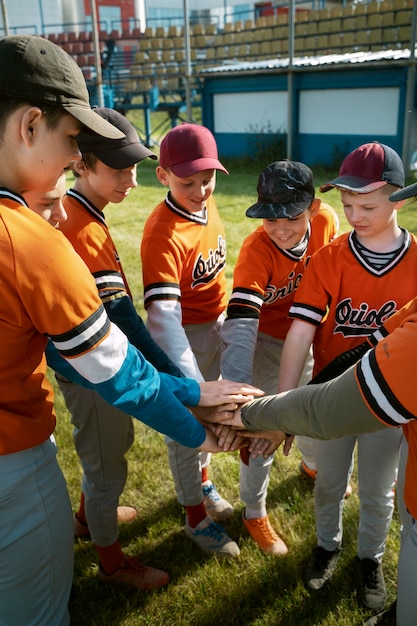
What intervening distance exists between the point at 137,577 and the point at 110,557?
0.51ft

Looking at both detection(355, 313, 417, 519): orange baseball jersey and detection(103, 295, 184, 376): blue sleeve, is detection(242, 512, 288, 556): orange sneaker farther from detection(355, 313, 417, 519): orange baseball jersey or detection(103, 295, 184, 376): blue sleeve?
detection(355, 313, 417, 519): orange baseball jersey

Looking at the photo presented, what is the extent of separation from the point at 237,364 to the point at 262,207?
73cm

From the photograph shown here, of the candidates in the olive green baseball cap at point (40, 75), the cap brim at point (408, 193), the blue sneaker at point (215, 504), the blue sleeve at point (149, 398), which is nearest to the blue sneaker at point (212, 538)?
the blue sneaker at point (215, 504)

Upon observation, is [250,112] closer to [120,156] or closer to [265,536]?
[120,156]

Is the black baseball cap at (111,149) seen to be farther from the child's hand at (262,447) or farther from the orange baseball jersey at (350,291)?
the child's hand at (262,447)

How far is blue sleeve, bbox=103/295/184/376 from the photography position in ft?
7.34

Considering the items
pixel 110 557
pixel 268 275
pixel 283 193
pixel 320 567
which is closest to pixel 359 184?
pixel 283 193

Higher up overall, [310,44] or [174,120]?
[310,44]

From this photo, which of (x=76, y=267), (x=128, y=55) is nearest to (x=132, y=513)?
(x=76, y=267)

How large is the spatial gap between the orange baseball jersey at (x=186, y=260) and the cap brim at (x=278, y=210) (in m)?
0.33

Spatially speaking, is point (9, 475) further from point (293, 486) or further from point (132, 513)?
point (293, 486)

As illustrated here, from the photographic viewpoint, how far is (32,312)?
140 cm

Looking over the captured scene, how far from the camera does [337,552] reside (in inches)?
102

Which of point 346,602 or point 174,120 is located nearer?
point 346,602
